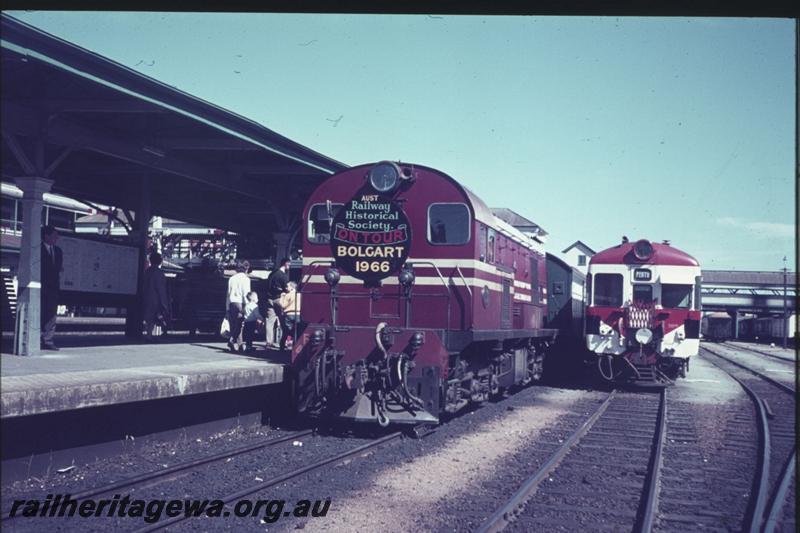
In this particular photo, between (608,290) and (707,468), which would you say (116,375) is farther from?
(608,290)

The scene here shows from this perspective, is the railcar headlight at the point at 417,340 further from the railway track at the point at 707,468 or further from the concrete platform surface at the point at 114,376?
the railway track at the point at 707,468

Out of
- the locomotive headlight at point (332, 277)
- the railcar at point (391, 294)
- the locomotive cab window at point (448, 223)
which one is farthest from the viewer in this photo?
the locomotive cab window at point (448, 223)

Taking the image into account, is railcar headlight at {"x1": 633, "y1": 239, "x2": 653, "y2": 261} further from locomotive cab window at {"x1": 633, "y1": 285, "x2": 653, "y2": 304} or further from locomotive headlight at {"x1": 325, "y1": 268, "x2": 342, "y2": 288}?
locomotive headlight at {"x1": 325, "y1": 268, "x2": 342, "y2": 288}

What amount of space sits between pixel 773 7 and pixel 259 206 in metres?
16.6

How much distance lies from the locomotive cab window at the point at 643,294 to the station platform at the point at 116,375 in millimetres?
8413

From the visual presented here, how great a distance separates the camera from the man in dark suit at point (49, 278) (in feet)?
36.0

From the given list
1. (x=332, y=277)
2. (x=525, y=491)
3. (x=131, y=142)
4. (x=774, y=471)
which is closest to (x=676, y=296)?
(x=774, y=471)

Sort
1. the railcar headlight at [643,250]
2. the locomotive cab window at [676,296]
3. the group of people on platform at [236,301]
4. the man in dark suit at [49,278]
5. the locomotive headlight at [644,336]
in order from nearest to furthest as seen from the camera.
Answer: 1. the man in dark suit at [49,278]
2. the group of people on platform at [236,301]
3. the locomotive headlight at [644,336]
4. the locomotive cab window at [676,296]
5. the railcar headlight at [643,250]

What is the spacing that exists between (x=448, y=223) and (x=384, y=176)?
3.63 ft

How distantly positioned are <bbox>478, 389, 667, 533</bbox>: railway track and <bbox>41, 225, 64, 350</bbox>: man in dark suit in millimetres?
7405

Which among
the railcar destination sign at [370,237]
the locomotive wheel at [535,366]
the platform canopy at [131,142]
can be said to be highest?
the platform canopy at [131,142]

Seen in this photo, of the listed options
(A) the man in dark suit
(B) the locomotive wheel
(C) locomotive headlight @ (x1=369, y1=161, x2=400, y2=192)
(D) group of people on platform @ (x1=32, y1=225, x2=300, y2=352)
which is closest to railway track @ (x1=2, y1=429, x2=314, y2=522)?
(D) group of people on platform @ (x1=32, y1=225, x2=300, y2=352)

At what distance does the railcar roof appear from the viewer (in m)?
17.3

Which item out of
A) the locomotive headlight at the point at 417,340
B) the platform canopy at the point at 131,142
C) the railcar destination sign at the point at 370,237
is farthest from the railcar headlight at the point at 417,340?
the platform canopy at the point at 131,142
